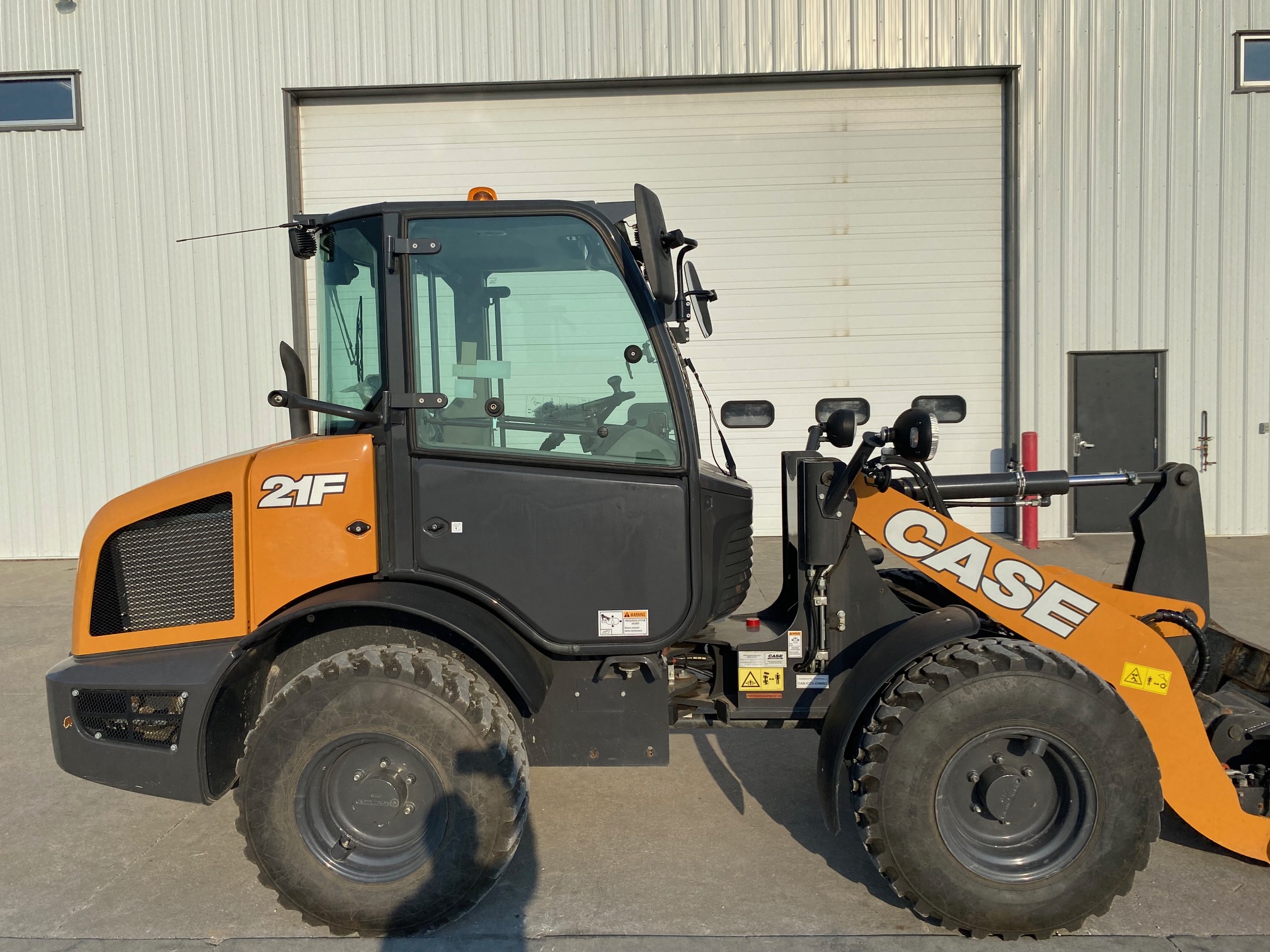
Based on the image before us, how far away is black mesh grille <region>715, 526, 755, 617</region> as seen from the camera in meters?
3.41

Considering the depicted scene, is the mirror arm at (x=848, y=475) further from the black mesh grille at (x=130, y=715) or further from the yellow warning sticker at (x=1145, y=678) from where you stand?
the black mesh grille at (x=130, y=715)

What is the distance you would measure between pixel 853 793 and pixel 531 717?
1.11 metres

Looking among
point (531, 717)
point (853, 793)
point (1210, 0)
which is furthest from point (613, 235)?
point (1210, 0)

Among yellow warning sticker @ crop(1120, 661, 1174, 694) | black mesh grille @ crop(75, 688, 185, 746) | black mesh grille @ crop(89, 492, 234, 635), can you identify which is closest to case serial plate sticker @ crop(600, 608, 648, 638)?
black mesh grille @ crop(89, 492, 234, 635)

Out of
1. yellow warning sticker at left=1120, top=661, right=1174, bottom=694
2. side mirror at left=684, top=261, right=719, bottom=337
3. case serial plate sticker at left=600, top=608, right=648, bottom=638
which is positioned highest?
side mirror at left=684, top=261, right=719, bottom=337

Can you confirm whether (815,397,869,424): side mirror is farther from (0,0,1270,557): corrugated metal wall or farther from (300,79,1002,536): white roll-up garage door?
(0,0,1270,557): corrugated metal wall

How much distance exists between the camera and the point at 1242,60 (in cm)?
973

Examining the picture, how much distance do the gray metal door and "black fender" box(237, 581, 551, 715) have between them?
8563 millimetres

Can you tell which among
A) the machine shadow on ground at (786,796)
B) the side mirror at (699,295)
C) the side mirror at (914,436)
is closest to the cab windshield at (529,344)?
the side mirror at (699,295)

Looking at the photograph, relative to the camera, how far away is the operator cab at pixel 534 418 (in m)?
3.18

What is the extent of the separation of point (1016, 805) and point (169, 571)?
2.97 meters

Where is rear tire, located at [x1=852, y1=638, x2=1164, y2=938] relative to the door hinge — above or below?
below

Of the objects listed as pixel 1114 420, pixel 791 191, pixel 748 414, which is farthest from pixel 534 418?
pixel 1114 420

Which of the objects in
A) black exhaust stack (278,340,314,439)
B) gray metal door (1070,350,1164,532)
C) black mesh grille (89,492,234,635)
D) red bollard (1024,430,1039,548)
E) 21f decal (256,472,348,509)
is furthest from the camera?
gray metal door (1070,350,1164,532)
